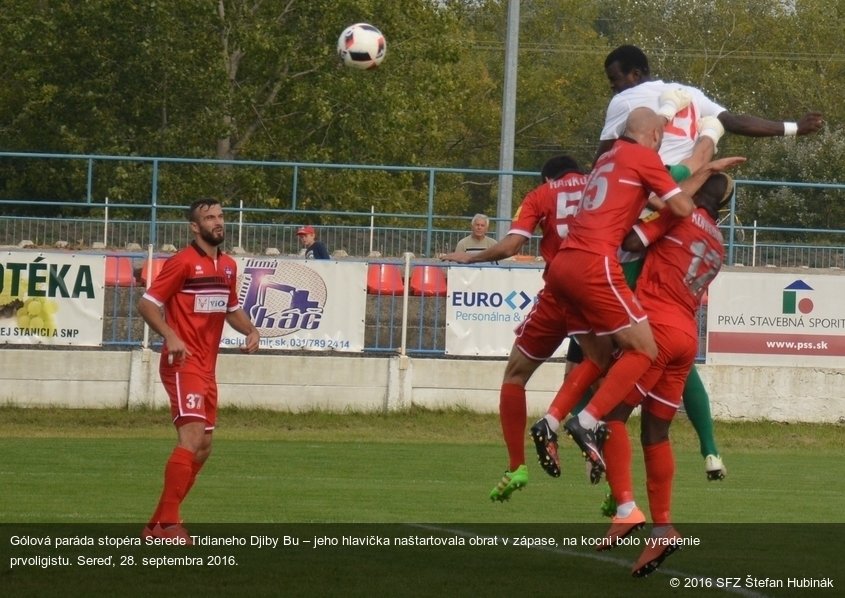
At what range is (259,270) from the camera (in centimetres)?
1969

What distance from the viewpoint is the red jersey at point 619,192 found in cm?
866

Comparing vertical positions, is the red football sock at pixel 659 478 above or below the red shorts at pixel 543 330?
below

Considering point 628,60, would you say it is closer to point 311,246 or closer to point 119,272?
point 119,272

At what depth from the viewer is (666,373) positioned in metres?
9.07

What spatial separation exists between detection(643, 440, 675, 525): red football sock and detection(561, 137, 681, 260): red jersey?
1.14 metres

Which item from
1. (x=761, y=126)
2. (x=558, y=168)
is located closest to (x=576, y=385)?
(x=558, y=168)

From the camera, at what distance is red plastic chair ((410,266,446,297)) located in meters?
20.4

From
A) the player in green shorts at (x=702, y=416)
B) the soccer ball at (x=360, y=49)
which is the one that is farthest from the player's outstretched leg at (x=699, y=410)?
the soccer ball at (x=360, y=49)

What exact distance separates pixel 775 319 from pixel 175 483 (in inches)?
480

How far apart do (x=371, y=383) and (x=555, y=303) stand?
10.8m

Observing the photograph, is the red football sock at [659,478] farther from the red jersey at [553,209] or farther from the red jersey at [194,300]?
the red jersey at [194,300]

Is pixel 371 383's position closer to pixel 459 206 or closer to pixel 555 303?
pixel 555 303

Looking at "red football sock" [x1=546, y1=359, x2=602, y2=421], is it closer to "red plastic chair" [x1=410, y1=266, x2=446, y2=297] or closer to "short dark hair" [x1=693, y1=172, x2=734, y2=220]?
"short dark hair" [x1=693, y1=172, x2=734, y2=220]

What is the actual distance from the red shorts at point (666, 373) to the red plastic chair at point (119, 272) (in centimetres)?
1194
